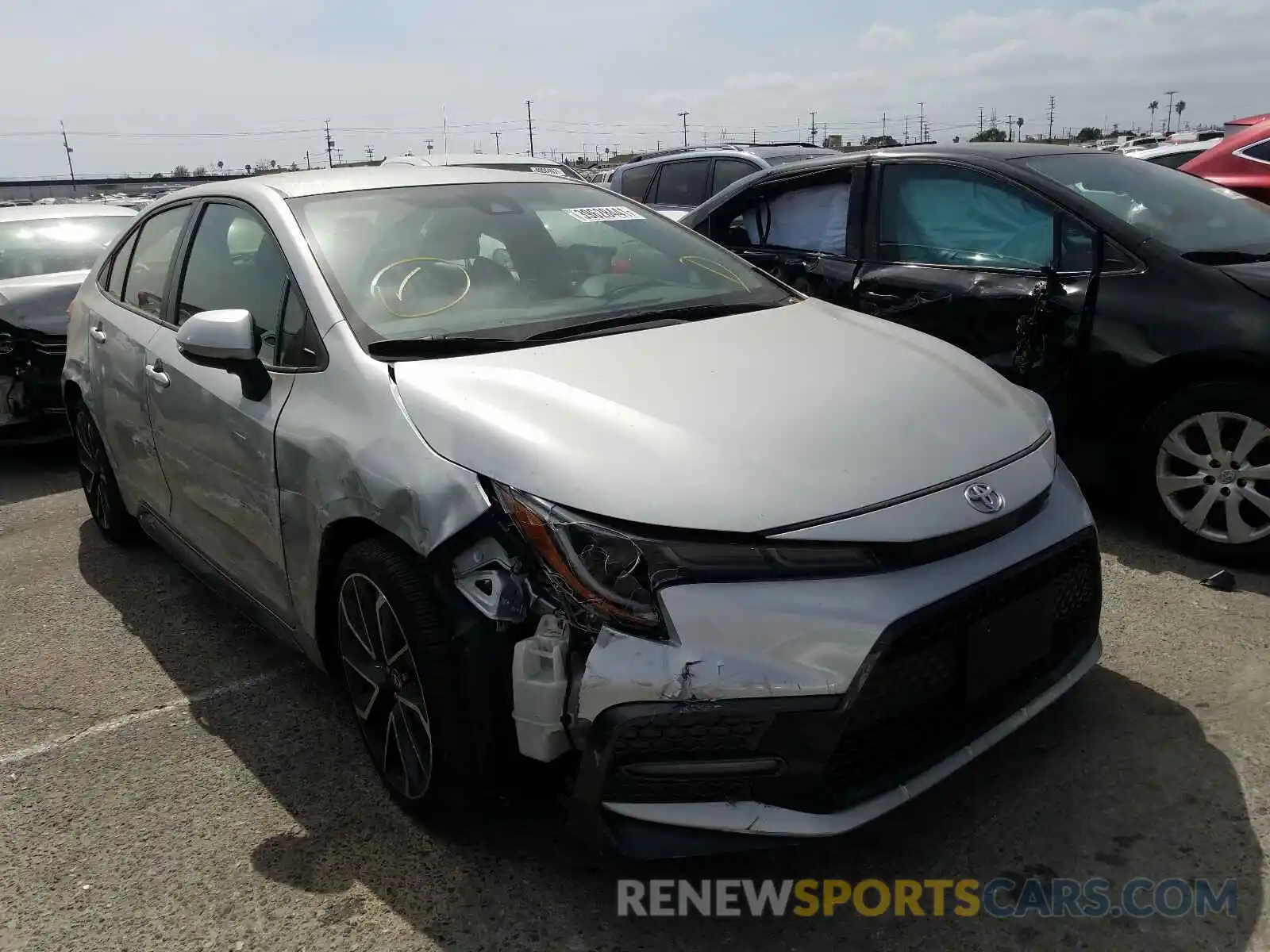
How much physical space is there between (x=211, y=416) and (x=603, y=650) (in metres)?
1.79

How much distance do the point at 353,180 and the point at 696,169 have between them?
26.3 ft

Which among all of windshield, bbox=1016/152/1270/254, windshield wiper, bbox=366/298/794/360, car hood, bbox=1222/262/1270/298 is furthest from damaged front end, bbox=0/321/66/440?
car hood, bbox=1222/262/1270/298

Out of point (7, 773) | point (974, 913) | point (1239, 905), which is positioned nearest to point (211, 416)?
point (7, 773)

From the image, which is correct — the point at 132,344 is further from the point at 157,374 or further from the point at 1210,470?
the point at 1210,470

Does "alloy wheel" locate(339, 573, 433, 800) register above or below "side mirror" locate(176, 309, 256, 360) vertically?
below

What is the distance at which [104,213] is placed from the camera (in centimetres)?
816

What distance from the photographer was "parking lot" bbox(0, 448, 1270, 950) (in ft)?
7.47

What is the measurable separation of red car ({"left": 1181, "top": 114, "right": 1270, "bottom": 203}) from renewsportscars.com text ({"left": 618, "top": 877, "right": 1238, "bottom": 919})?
7478 mm

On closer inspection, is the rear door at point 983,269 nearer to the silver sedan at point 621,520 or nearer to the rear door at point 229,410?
the silver sedan at point 621,520

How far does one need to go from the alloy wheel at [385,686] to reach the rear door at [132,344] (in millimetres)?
1465

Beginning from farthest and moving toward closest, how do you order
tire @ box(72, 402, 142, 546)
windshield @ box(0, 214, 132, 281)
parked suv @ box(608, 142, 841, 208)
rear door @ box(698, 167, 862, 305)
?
parked suv @ box(608, 142, 841, 208) < windshield @ box(0, 214, 132, 281) < rear door @ box(698, 167, 862, 305) < tire @ box(72, 402, 142, 546)

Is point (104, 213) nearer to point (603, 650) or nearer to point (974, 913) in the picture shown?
point (603, 650)

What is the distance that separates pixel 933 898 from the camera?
7.52 ft

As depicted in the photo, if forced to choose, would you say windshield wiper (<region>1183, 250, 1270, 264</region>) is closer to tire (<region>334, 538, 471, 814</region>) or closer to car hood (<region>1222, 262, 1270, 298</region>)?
car hood (<region>1222, 262, 1270, 298</region>)
